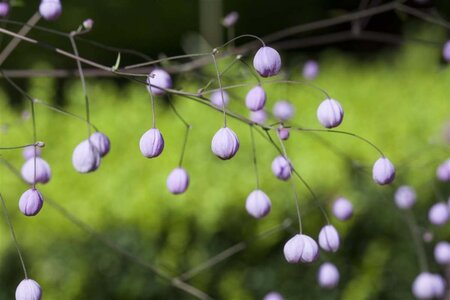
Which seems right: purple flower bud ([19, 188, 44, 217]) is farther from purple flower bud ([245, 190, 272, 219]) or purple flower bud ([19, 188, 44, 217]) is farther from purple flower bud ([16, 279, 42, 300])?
purple flower bud ([245, 190, 272, 219])

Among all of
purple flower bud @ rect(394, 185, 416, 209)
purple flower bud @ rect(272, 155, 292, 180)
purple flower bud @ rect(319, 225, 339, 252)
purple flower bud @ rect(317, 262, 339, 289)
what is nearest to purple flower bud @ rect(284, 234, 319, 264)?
purple flower bud @ rect(319, 225, 339, 252)

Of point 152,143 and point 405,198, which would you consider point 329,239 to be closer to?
point 152,143

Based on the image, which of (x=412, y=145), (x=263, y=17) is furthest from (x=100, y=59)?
(x=412, y=145)

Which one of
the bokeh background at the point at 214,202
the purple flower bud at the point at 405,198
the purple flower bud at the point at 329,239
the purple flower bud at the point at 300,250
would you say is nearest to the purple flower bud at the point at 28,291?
the purple flower bud at the point at 300,250

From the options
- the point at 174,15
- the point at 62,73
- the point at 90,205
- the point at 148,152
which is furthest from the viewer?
the point at 174,15

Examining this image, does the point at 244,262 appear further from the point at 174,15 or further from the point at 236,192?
the point at 174,15

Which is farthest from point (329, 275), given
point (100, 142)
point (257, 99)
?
point (100, 142)
